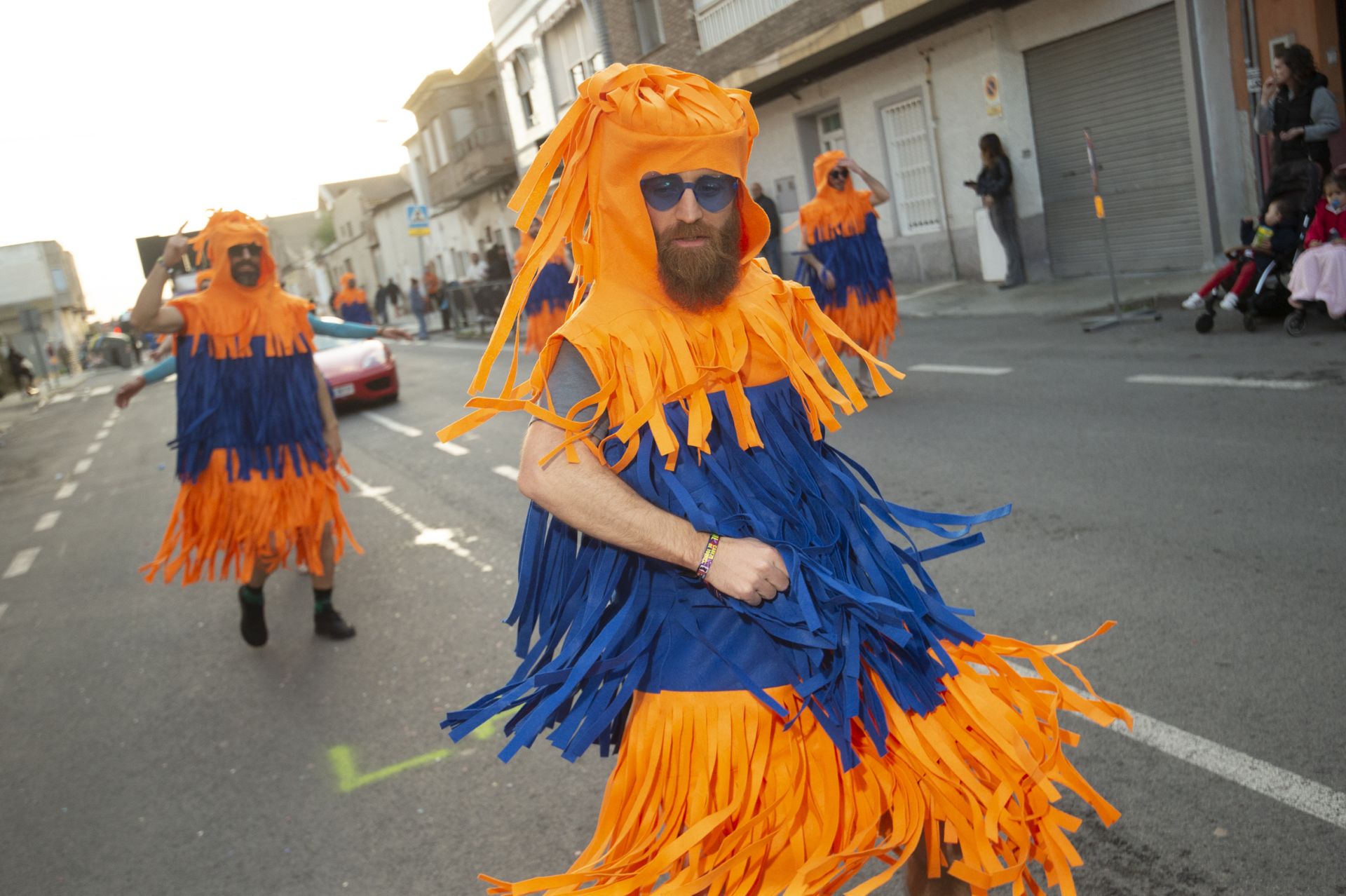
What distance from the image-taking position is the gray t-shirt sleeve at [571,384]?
214 cm

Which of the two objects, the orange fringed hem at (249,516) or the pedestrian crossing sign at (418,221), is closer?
the orange fringed hem at (249,516)

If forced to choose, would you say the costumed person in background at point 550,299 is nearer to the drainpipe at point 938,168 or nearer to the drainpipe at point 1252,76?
the drainpipe at point 938,168

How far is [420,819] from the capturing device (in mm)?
3639

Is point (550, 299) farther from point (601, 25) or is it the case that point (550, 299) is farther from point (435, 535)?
point (601, 25)

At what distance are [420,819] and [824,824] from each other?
197cm

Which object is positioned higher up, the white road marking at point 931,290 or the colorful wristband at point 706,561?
the colorful wristband at point 706,561

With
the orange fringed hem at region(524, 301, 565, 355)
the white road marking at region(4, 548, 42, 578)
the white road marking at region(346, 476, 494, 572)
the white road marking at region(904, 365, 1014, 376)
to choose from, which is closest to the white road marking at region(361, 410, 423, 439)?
the orange fringed hem at region(524, 301, 565, 355)

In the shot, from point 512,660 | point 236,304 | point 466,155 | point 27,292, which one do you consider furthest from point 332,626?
point 27,292

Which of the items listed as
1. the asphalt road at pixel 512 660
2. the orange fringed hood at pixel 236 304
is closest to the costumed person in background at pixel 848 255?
the asphalt road at pixel 512 660

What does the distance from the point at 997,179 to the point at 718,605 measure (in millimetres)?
14437

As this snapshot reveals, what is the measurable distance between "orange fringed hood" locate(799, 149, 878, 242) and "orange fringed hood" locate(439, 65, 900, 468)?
6.82m

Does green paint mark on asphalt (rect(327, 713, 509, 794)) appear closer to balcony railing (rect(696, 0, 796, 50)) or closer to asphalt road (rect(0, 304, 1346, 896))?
asphalt road (rect(0, 304, 1346, 896))

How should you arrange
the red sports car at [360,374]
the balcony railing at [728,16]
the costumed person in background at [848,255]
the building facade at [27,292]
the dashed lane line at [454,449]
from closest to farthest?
the costumed person in background at [848,255]
the dashed lane line at [454,449]
the red sports car at [360,374]
the balcony railing at [728,16]
the building facade at [27,292]

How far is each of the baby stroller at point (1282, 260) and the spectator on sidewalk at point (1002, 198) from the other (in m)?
6.05
